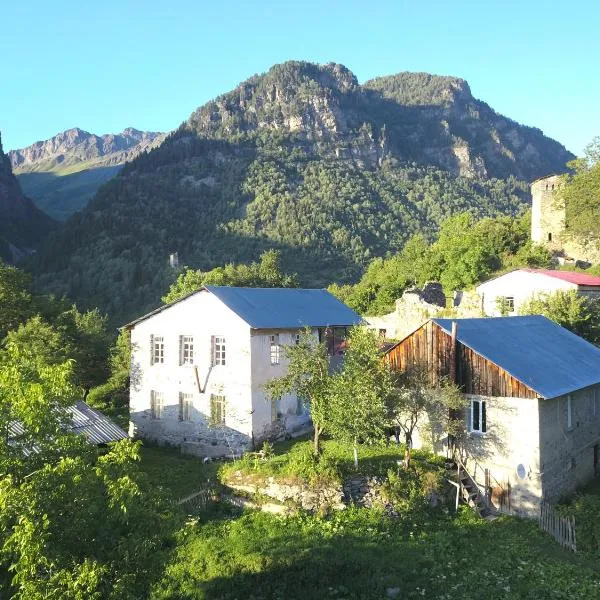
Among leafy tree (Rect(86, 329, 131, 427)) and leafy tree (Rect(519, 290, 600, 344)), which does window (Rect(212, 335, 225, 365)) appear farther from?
leafy tree (Rect(519, 290, 600, 344))

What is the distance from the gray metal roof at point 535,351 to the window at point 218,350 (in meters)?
11.7

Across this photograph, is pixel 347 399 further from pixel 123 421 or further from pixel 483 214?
pixel 483 214

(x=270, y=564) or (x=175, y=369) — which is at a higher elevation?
(x=175, y=369)

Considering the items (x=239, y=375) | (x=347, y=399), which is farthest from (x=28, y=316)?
(x=347, y=399)

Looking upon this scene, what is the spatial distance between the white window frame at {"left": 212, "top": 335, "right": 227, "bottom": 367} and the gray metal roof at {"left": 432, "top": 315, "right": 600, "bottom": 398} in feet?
38.0

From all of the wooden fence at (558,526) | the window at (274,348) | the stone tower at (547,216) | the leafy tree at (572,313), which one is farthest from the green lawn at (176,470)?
the stone tower at (547,216)

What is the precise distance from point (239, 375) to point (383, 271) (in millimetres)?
44750

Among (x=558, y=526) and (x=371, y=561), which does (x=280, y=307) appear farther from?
(x=558, y=526)

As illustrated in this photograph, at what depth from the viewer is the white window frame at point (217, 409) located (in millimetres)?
29719

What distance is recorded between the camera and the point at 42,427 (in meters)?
11.3

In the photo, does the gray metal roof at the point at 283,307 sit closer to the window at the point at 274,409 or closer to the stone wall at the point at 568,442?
the window at the point at 274,409

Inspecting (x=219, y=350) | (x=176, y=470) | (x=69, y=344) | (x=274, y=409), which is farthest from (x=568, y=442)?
(x=69, y=344)

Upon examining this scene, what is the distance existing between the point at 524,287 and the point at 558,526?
28755 mm

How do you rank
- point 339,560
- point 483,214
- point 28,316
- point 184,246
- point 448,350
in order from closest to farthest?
point 339,560
point 448,350
point 28,316
point 184,246
point 483,214
